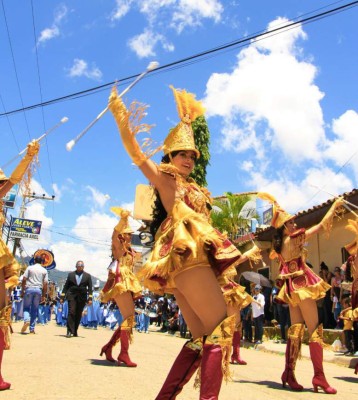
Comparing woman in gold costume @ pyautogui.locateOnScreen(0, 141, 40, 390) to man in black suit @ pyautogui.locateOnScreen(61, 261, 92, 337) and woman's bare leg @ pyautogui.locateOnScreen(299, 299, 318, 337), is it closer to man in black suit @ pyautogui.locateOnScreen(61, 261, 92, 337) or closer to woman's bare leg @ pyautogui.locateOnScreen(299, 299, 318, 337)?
woman's bare leg @ pyautogui.locateOnScreen(299, 299, 318, 337)

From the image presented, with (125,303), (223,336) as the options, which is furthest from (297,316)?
(223,336)

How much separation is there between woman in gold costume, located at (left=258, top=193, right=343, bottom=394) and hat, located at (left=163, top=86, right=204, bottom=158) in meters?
2.49

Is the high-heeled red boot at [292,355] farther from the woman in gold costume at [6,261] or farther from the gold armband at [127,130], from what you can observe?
the gold armband at [127,130]

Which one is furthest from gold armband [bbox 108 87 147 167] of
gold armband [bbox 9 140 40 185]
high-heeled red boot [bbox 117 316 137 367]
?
high-heeled red boot [bbox 117 316 137 367]

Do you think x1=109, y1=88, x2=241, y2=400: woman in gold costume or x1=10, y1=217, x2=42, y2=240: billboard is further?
x1=10, y1=217, x2=42, y2=240: billboard

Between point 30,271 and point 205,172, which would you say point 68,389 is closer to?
point 30,271

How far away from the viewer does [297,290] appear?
5.48 metres

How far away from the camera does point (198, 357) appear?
3248 millimetres

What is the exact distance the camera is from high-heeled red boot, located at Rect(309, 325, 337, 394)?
5.04 meters

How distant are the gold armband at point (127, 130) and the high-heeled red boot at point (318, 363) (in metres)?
3.35

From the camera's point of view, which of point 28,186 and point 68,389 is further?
point 28,186

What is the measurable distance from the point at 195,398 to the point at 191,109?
2651 millimetres

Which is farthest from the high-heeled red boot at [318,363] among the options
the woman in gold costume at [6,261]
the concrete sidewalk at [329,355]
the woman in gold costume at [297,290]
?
the concrete sidewalk at [329,355]

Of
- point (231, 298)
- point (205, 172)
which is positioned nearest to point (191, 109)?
point (231, 298)
